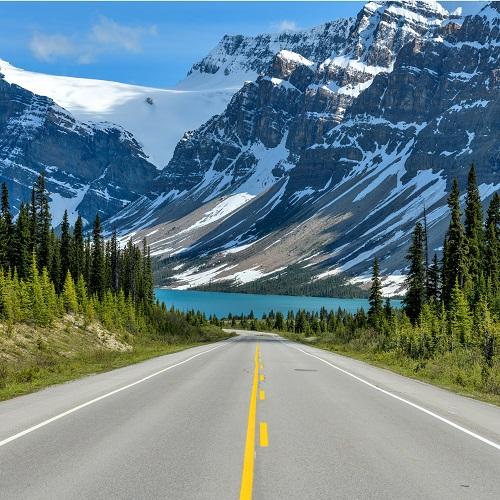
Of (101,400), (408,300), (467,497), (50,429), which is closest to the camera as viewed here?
(467,497)

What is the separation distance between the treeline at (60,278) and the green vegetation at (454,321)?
2228cm

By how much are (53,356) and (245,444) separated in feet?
81.7

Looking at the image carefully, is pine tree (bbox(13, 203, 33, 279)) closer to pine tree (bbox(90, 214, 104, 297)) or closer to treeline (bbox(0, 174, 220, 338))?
treeline (bbox(0, 174, 220, 338))

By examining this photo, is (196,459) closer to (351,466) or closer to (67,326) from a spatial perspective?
(351,466)

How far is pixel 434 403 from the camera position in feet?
58.5

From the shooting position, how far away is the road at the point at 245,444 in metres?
8.52

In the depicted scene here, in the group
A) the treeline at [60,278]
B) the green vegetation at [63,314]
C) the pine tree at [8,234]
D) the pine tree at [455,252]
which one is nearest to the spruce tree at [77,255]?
the treeline at [60,278]

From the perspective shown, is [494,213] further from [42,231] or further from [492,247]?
[42,231]

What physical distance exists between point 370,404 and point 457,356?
15857 mm

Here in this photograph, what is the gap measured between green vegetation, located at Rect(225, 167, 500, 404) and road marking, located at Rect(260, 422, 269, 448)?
31.9 feet

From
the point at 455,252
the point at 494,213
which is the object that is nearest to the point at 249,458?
the point at 455,252

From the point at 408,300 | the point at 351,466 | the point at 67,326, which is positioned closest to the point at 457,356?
the point at 351,466

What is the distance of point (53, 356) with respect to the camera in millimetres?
33719

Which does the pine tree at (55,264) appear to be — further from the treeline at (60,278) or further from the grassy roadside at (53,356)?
the grassy roadside at (53,356)
